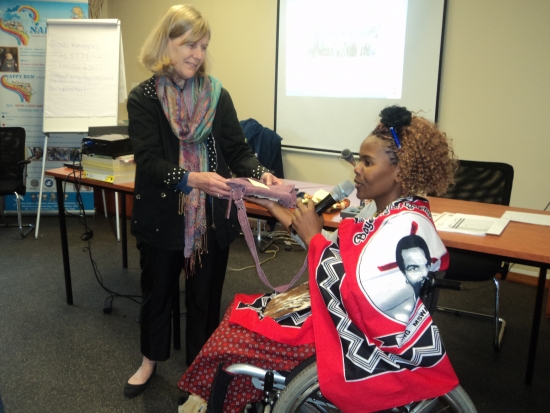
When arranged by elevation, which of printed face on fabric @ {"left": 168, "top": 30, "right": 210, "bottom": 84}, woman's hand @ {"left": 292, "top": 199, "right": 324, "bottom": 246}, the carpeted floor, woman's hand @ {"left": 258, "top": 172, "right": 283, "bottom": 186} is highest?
printed face on fabric @ {"left": 168, "top": 30, "right": 210, "bottom": 84}

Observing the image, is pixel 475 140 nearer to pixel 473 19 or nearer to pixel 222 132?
pixel 473 19

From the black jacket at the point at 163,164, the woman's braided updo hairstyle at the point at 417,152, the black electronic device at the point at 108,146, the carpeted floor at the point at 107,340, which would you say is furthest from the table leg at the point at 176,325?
the woman's braided updo hairstyle at the point at 417,152

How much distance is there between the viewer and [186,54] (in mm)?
1701

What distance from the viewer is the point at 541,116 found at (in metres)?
3.19

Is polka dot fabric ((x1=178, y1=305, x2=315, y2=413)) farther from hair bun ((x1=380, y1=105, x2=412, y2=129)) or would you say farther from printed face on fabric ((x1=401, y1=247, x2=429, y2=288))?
hair bun ((x1=380, y1=105, x2=412, y2=129))

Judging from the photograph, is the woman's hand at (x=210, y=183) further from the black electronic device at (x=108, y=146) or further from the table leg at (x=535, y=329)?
the table leg at (x=535, y=329)

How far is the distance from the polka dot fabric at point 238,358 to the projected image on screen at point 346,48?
2.74 metres

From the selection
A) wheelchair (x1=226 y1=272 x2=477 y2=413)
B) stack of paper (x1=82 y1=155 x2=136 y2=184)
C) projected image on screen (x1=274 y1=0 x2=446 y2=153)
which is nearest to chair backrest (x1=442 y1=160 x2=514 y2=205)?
projected image on screen (x1=274 y1=0 x2=446 y2=153)

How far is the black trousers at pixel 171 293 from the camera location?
191 cm

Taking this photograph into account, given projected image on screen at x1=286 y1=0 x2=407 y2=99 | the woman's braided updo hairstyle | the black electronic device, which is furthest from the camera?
projected image on screen at x1=286 y1=0 x2=407 y2=99

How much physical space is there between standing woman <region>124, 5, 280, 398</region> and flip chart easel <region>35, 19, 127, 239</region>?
2712 millimetres

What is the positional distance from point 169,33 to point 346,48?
7.94 ft

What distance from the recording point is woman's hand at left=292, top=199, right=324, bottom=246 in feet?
4.65

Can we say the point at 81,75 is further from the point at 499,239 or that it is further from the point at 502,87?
the point at 499,239
